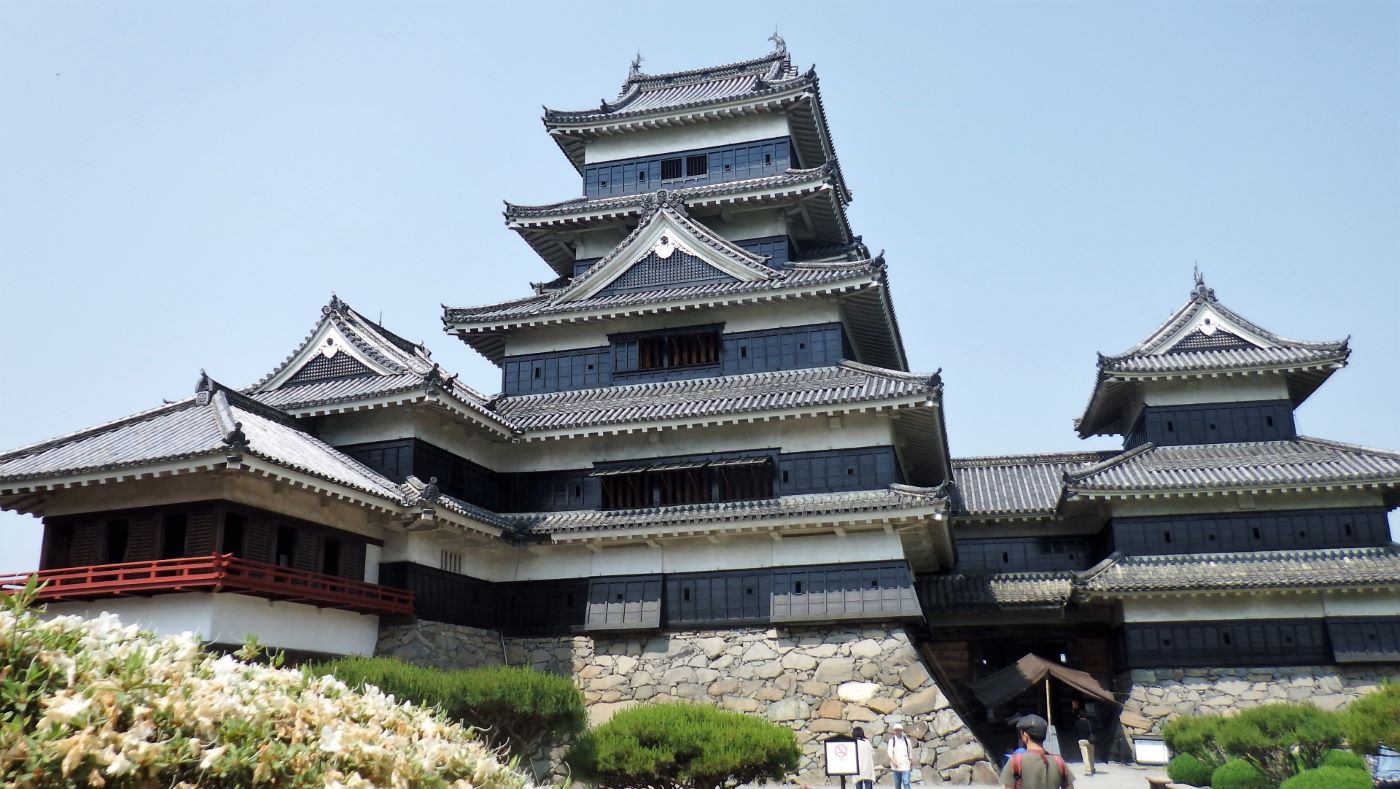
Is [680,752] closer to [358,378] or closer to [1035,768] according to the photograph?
[1035,768]

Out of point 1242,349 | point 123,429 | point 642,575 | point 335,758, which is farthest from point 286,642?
point 1242,349

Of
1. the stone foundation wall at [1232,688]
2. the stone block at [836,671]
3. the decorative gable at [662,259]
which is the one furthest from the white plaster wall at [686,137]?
the stone foundation wall at [1232,688]

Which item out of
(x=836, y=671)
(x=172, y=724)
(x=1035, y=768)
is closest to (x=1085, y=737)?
(x=836, y=671)

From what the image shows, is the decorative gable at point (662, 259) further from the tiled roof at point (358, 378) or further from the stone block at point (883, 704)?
the stone block at point (883, 704)

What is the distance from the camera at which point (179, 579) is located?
62.3ft

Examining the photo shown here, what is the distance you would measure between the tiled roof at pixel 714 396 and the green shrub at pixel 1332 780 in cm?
1107

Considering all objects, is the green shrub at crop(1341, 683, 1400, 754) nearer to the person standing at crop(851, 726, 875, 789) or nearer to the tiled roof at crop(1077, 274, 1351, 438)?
the person standing at crop(851, 726, 875, 789)

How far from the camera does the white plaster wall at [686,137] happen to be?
3497 centimetres

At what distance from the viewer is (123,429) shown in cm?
2256

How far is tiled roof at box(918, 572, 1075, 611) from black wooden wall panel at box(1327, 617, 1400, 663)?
686 centimetres

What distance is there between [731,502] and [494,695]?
9.75 meters

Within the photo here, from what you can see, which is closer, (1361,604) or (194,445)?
(194,445)

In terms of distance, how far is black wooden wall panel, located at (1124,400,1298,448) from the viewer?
32156 millimetres

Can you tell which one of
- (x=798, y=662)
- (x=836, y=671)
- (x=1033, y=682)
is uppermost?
(x=798, y=662)
